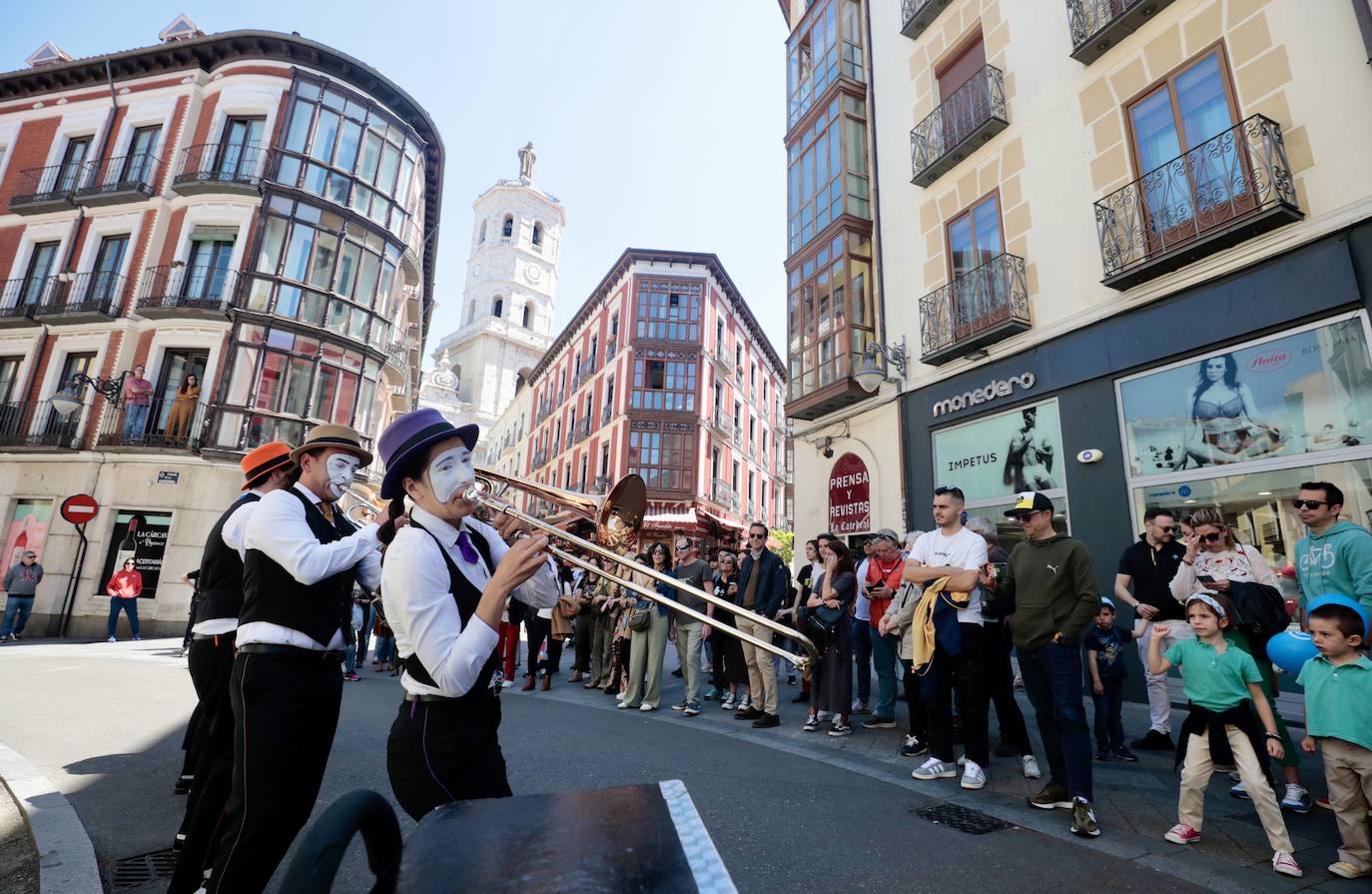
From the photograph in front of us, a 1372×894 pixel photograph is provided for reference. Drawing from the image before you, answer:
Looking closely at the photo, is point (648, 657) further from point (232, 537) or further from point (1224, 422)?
point (1224, 422)

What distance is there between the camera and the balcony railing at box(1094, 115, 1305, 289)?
740cm

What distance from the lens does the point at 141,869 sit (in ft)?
10.8

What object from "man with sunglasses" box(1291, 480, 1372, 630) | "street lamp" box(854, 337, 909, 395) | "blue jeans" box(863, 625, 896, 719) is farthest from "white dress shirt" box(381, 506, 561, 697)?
"street lamp" box(854, 337, 909, 395)

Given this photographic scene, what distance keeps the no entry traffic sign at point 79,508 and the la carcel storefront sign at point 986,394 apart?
19264 mm

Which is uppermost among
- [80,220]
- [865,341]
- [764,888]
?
[80,220]

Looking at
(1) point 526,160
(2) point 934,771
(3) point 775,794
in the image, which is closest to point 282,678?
(3) point 775,794

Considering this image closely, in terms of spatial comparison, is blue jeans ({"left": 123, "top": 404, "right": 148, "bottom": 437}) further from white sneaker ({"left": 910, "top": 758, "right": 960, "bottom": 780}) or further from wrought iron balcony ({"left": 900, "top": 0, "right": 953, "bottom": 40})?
wrought iron balcony ({"left": 900, "top": 0, "right": 953, "bottom": 40})

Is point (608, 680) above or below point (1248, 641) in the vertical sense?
below

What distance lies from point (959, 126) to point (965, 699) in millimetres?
11193

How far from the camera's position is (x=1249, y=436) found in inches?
304

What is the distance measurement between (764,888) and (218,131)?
81.1 ft

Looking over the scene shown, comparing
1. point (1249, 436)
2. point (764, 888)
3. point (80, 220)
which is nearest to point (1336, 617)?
point (764, 888)

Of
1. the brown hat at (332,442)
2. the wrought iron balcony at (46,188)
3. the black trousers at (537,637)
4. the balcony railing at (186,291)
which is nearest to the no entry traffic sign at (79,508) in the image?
the balcony railing at (186,291)

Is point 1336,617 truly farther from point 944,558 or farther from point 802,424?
point 802,424
